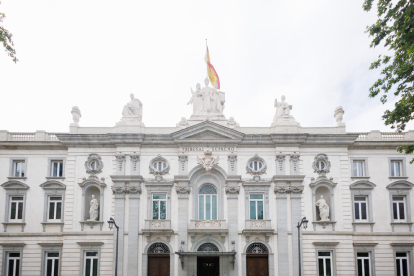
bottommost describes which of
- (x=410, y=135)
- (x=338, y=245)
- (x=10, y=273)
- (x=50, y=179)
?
(x=10, y=273)

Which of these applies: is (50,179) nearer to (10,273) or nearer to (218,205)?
(10,273)

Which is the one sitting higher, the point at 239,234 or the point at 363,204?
the point at 363,204

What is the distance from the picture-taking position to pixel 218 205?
3306cm

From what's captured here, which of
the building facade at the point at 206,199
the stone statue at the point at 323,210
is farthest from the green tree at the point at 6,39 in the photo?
the stone statue at the point at 323,210

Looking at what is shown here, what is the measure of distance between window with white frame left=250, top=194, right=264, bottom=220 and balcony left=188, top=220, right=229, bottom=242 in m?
2.40

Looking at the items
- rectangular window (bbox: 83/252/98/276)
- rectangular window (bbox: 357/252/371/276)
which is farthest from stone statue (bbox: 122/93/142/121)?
rectangular window (bbox: 357/252/371/276)

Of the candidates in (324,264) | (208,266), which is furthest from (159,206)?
(324,264)

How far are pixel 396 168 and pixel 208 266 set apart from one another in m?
16.9

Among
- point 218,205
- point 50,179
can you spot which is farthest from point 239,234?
point 50,179

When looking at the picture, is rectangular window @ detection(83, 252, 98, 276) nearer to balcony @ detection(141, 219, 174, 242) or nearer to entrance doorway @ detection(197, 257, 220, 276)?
balcony @ detection(141, 219, 174, 242)

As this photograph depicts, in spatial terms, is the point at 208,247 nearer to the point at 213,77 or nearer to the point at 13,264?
the point at 213,77

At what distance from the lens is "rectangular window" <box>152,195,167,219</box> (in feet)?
107

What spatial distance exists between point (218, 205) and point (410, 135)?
655 inches

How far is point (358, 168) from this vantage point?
1341 inches
